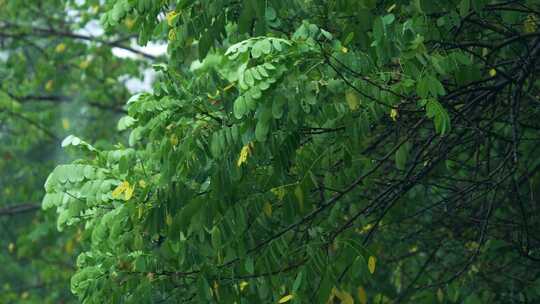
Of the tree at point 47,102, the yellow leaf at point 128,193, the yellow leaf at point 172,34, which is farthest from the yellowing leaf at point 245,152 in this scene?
the tree at point 47,102

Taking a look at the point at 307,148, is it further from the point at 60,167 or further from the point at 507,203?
the point at 507,203

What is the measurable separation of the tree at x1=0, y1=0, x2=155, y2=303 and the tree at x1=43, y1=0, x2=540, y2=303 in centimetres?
554

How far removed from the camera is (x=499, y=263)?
7.56m

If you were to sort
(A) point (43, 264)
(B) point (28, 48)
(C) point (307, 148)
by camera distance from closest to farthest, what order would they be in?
(C) point (307, 148) < (B) point (28, 48) < (A) point (43, 264)

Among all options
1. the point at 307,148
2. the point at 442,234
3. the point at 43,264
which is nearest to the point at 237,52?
the point at 307,148

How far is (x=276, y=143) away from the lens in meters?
5.11

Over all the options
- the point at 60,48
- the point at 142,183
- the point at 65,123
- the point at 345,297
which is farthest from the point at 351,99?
the point at 65,123

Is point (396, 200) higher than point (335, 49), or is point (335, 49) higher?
point (335, 49)

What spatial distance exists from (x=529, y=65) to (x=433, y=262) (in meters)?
2.49

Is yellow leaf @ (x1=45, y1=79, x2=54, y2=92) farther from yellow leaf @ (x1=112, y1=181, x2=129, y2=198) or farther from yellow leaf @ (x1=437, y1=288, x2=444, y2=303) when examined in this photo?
yellow leaf @ (x1=112, y1=181, x2=129, y2=198)

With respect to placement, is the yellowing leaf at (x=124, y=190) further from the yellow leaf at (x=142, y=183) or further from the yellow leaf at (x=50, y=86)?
the yellow leaf at (x=50, y=86)

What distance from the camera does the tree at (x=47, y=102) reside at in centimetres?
1220

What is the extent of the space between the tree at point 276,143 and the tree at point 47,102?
554 cm

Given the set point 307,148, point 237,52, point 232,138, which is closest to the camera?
point 237,52
